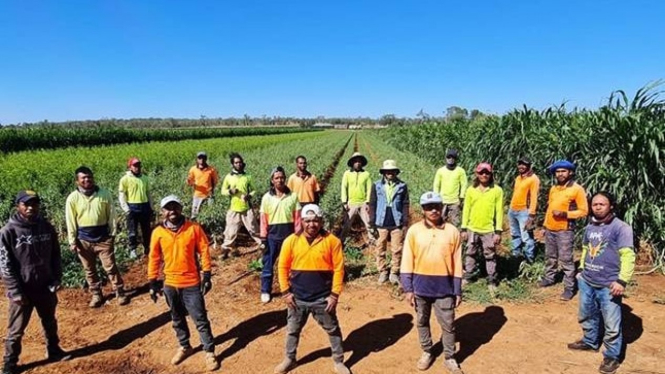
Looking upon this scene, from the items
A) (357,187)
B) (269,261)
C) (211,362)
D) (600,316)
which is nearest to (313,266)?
(211,362)

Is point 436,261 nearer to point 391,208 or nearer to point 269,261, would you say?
point 391,208

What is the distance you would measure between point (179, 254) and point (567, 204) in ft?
16.9

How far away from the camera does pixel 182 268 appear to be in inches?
179

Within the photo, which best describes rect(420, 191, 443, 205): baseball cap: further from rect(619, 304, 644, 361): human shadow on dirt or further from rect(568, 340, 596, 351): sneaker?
rect(619, 304, 644, 361): human shadow on dirt

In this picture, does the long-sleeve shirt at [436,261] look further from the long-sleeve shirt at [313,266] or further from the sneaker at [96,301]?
the sneaker at [96,301]

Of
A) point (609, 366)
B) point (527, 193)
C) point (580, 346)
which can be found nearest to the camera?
point (609, 366)

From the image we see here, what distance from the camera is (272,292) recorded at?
6738 millimetres

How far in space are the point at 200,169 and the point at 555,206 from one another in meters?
6.78

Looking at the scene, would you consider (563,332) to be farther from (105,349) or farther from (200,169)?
(200,169)

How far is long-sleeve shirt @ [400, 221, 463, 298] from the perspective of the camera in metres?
4.32

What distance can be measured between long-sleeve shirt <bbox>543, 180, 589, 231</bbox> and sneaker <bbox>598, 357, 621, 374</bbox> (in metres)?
2.18

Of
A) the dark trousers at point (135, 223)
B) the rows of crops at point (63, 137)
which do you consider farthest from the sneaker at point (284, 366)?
the rows of crops at point (63, 137)

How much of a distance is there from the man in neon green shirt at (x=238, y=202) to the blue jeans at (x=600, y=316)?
508cm

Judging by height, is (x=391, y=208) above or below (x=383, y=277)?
above
